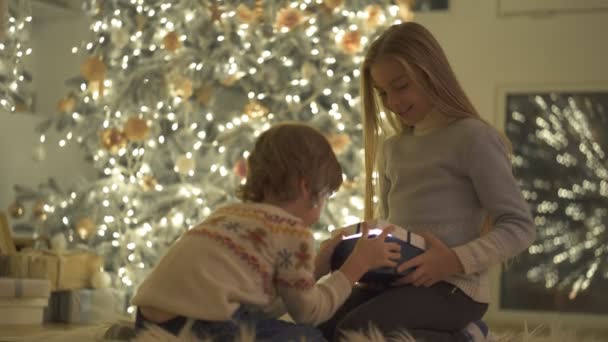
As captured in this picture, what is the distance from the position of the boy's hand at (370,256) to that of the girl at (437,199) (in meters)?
0.07

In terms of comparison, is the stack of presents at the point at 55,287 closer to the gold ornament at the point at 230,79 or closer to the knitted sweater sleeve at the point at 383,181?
the gold ornament at the point at 230,79

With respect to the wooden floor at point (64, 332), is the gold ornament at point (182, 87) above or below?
above

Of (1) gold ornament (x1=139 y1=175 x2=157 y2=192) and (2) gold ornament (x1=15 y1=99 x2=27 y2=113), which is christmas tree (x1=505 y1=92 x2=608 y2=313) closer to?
(1) gold ornament (x1=139 y1=175 x2=157 y2=192)

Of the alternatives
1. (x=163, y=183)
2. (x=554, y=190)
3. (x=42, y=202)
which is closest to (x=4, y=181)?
(x=42, y=202)

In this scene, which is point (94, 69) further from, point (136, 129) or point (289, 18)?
point (289, 18)

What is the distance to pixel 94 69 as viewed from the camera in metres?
3.71

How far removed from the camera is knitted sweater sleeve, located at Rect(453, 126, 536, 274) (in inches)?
69.4

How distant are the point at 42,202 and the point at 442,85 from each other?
95.2 inches

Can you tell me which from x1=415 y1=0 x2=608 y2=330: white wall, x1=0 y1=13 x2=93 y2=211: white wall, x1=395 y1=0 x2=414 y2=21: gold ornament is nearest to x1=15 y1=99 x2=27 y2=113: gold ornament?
x1=0 y1=13 x2=93 y2=211: white wall

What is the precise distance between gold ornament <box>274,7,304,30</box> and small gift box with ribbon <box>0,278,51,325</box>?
Result: 1340mm

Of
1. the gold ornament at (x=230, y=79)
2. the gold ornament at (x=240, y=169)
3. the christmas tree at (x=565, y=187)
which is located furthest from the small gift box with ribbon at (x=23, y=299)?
the christmas tree at (x=565, y=187)

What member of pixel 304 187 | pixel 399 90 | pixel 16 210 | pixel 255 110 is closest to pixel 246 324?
pixel 304 187

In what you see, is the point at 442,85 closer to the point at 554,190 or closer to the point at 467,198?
the point at 467,198

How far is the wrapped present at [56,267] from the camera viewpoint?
3.24m
